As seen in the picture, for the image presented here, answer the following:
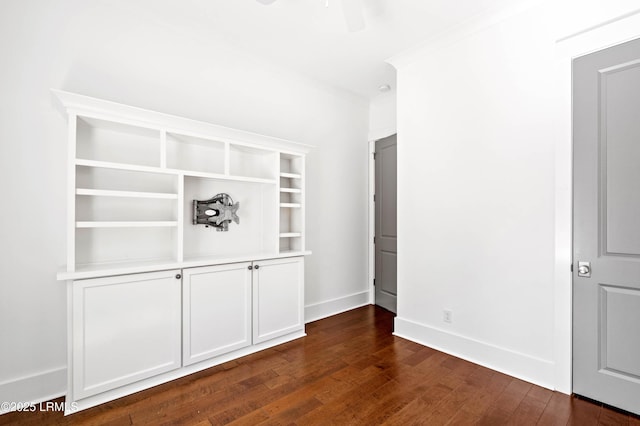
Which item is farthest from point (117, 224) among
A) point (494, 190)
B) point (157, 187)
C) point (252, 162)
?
point (494, 190)

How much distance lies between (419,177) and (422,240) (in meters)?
0.67

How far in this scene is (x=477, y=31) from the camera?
2.65 meters

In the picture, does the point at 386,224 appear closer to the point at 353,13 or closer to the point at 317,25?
the point at 317,25

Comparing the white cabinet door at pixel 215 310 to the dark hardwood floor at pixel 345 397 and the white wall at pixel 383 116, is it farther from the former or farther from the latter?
the white wall at pixel 383 116

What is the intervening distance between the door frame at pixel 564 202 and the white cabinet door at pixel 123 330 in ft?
9.47

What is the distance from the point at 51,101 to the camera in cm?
216

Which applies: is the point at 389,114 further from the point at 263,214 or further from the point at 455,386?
the point at 455,386

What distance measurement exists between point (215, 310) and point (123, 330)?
0.66m

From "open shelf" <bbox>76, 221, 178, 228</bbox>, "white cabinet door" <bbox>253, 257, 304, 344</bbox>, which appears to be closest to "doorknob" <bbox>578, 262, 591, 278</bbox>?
"white cabinet door" <bbox>253, 257, 304, 344</bbox>

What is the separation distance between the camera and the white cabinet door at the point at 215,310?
2.40m

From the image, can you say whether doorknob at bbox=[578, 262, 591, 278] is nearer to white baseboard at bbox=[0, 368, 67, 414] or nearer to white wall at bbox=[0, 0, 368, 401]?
white wall at bbox=[0, 0, 368, 401]

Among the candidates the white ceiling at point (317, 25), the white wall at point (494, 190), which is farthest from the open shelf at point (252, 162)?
the white wall at point (494, 190)

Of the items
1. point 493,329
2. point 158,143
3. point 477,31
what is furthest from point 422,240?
point 158,143

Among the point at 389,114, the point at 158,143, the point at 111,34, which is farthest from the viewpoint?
the point at 389,114
